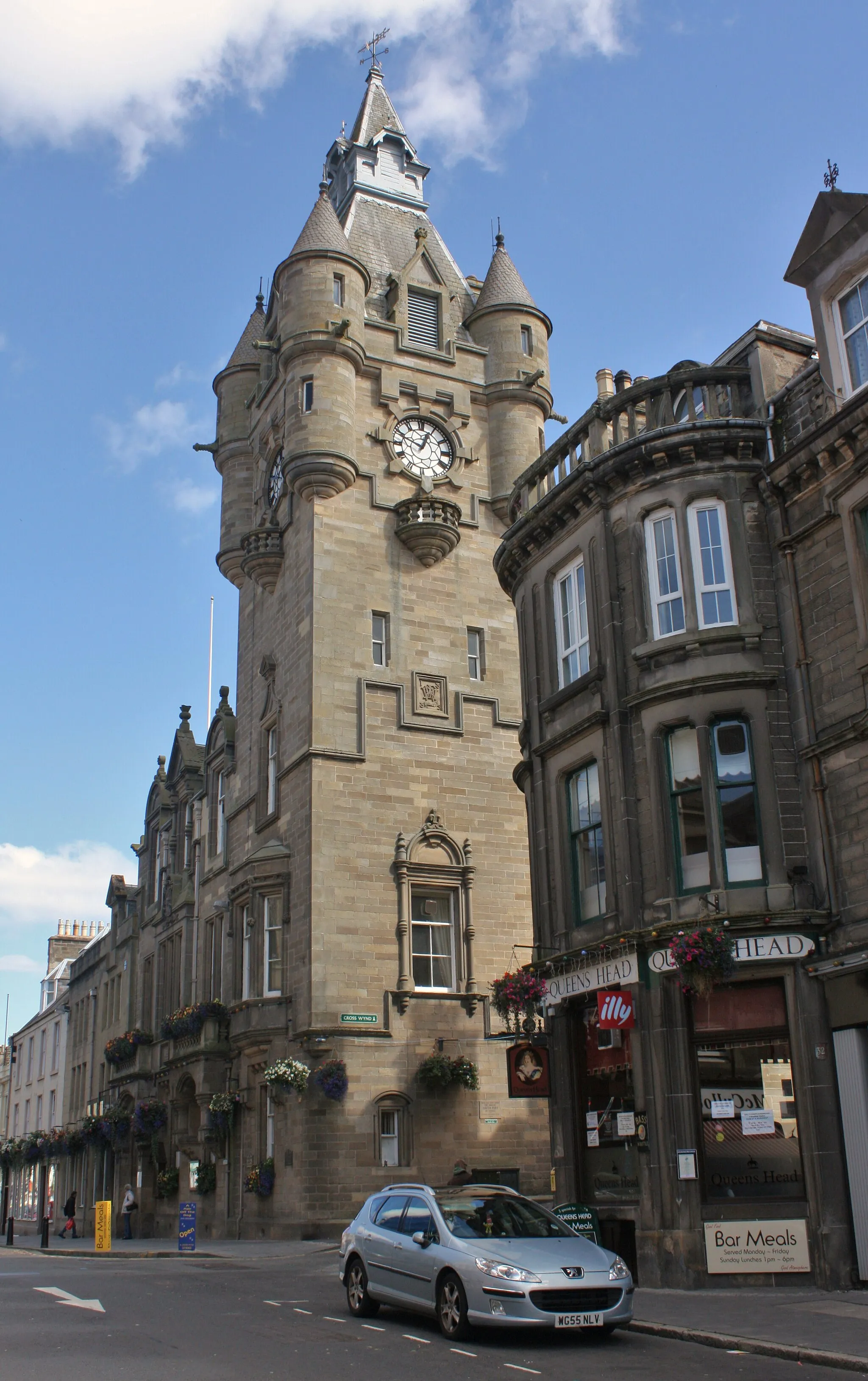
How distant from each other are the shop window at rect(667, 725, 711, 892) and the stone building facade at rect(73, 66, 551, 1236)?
1257 centimetres

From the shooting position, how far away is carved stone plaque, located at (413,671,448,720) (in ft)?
115

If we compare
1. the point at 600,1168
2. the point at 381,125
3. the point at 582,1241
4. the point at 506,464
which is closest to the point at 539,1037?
the point at 600,1168

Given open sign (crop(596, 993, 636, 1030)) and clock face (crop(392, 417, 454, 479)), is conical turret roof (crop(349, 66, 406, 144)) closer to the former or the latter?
clock face (crop(392, 417, 454, 479))

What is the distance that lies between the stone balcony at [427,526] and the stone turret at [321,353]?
71.3 inches

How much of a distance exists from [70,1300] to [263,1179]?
14.2 metres

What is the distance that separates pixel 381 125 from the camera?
4753 centimetres

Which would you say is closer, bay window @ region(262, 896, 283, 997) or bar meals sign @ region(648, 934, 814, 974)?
bar meals sign @ region(648, 934, 814, 974)

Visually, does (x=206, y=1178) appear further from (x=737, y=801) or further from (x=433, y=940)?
(x=737, y=801)

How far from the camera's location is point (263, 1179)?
3116 centimetres

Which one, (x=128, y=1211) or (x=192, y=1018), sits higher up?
(x=192, y=1018)

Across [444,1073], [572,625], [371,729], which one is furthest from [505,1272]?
[371,729]

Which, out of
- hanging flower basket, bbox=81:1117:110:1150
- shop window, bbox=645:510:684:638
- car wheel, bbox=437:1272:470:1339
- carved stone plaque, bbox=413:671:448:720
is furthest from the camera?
hanging flower basket, bbox=81:1117:110:1150

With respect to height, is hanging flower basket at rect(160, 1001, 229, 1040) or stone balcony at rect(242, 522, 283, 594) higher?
stone balcony at rect(242, 522, 283, 594)

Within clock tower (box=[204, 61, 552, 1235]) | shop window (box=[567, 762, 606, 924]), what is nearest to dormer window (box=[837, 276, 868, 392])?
shop window (box=[567, 762, 606, 924])
